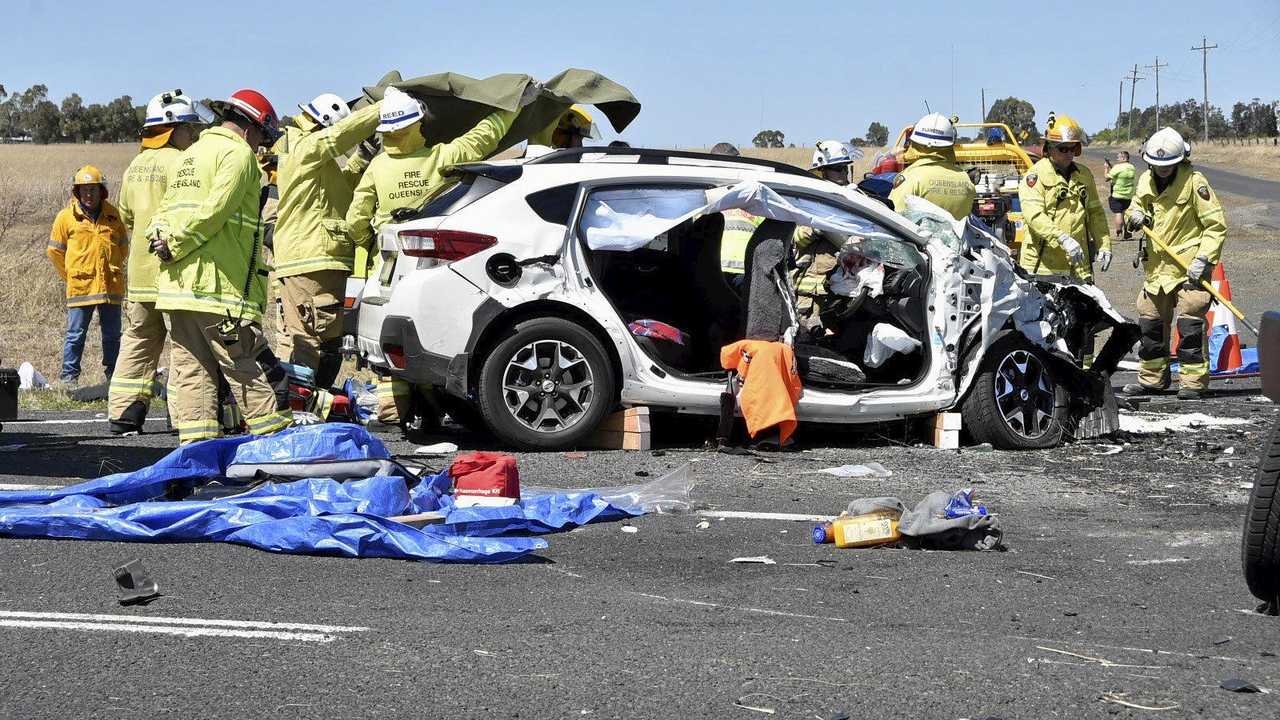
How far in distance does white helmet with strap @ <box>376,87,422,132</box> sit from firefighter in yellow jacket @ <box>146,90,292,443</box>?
3.95 feet

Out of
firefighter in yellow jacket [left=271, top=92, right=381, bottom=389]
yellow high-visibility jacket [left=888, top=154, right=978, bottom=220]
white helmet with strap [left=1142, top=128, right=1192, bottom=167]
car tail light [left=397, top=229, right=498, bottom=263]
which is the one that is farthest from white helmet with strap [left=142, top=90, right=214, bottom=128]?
white helmet with strap [left=1142, top=128, right=1192, bottom=167]

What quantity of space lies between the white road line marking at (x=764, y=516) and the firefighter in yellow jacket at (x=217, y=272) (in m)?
2.66

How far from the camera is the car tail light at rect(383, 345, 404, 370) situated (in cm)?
890

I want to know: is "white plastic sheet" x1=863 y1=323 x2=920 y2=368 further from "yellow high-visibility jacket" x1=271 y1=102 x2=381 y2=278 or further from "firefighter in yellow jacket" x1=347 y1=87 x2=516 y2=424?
"yellow high-visibility jacket" x1=271 y1=102 x2=381 y2=278

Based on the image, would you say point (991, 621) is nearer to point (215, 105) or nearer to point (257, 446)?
point (257, 446)

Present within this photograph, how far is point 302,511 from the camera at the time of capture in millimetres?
6520

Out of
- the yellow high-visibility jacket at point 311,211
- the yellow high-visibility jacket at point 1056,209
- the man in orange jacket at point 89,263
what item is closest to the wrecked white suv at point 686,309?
the yellow high-visibility jacket at point 311,211

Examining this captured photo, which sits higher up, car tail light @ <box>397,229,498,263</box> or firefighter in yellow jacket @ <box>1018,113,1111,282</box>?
firefighter in yellow jacket @ <box>1018,113,1111,282</box>

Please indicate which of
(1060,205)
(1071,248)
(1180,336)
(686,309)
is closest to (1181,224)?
(1180,336)

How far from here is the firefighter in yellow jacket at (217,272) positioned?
8.21 m

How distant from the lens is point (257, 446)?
7168mm

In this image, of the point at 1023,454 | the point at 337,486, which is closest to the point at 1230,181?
the point at 1023,454

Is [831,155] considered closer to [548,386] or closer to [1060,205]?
[1060,205]

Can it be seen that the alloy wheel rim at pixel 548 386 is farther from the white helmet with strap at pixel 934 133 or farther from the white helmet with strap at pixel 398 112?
the white helmet with strap at pixel 934 133
